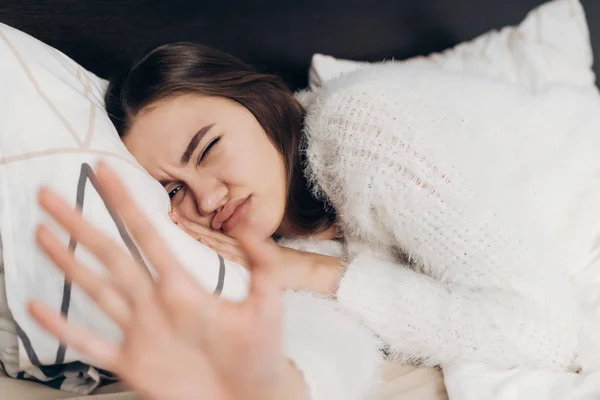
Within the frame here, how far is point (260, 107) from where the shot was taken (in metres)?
1.09

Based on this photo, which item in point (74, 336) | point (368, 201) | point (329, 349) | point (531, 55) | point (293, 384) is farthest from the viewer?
point (531, 55)

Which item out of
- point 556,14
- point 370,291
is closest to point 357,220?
point 370,291

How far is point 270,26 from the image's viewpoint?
1.37 m

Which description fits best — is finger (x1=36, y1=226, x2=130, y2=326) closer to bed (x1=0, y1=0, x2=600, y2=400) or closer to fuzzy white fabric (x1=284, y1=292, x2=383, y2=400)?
fuzzy white fabric (x1=284, y1=292, x2=383, y2=400)

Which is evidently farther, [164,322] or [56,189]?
[56,189]

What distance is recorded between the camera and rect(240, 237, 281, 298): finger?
1.69 feet

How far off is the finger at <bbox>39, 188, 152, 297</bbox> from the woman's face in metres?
0.47

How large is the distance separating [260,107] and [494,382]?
2.13ft

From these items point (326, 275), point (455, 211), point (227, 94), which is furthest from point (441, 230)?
point (227, 94)

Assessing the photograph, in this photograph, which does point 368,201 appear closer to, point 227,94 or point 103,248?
point 227,94

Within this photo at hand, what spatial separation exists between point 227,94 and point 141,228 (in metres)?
0.61

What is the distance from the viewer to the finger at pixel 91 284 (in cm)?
49

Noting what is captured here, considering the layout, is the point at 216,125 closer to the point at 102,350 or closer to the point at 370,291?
the point at 370,291

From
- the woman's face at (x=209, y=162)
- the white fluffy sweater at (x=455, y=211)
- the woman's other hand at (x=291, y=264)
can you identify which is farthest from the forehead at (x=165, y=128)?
the white fluffy sweater at (x=455, y=211)
